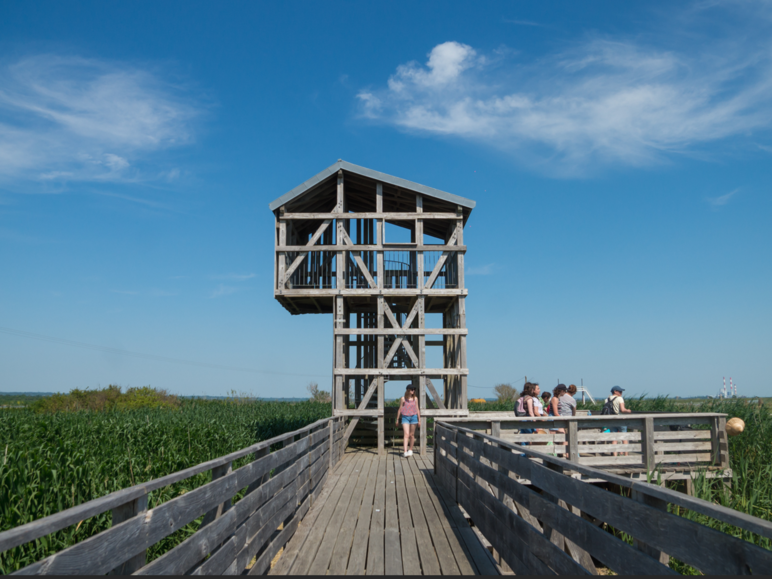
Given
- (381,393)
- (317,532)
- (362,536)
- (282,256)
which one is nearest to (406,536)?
(362,536)

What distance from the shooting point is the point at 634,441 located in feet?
35.5

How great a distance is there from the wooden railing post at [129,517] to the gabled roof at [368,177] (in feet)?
44.0

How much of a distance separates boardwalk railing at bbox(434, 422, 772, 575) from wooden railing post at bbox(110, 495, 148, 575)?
2.74 m

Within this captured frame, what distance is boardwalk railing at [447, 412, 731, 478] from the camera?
1063cm

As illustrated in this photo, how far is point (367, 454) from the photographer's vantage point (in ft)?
50.6

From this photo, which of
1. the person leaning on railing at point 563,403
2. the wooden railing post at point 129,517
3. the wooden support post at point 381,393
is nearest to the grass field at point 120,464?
the person leaning on railing at point 563,403

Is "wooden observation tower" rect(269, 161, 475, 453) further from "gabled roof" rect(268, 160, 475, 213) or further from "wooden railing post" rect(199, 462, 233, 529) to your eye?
"wooden railing post" rect(199, 462, 233, 529)

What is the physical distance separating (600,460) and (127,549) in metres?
9.84

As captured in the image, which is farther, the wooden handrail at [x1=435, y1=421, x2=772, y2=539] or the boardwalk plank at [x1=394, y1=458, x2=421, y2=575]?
the boardwalk plank at [x1=394, y1=458, x2=421, y2=575]

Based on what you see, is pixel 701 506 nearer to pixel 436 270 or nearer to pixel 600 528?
pixel 600 528

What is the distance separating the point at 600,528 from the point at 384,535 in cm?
389

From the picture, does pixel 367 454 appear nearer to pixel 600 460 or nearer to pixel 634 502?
pixel 600 460

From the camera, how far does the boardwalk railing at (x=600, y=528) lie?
2492 millimetres

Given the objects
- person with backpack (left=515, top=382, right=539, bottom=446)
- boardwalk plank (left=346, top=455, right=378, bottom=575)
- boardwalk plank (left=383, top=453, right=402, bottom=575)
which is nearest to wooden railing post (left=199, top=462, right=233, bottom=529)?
boardwalk plank (left=346, top=455, right=378, bottom=575)
